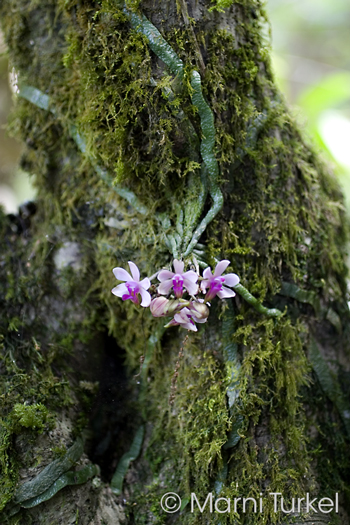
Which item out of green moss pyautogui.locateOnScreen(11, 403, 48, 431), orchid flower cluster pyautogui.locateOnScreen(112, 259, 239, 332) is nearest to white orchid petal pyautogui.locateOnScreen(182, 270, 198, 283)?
orchid flower cluster pyautogui.locateOnScreen(112, 259, 239, 332)

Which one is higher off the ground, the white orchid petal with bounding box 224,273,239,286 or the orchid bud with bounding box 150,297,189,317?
the white orchid petal with bounding box 224,273,239,286

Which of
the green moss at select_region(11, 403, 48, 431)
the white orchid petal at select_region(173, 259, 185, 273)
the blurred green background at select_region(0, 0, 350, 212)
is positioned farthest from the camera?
the blurred green background at select_region(0, 0, 350, 212)

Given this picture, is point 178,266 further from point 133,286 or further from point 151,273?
point 151,273

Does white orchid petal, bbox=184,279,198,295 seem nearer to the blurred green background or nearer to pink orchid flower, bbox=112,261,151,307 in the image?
pink orchid flower, bbox=112,261,151,307

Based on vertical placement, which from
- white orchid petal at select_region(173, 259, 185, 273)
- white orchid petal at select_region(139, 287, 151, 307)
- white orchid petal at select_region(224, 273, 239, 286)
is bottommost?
white orchid petal at select_region(139, 287, 151, 307)

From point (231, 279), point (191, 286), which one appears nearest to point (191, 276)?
point (191, 286)

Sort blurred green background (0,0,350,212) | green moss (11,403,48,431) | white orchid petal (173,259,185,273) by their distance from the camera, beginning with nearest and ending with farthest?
1. white orchid petal (173,259,185,273)
2. green moss (11,403,48,431)
3. blurred green background (0,0,350,212)
